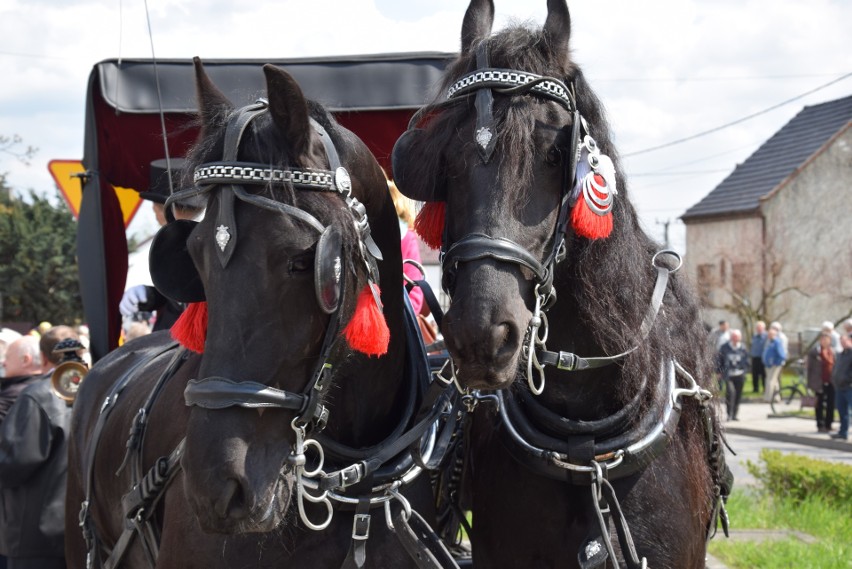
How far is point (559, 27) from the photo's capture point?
2.91 m

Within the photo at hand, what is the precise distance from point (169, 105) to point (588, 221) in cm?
223

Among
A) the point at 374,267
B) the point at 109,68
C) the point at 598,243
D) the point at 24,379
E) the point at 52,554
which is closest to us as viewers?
the point at 374,267

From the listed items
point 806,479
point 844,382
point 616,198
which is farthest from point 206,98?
point 844,382

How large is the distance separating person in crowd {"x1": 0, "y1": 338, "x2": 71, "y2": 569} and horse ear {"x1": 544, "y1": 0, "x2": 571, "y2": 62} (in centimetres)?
342

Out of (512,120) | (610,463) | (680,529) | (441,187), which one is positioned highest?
(512,120)

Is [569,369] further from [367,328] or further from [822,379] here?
[822,379]

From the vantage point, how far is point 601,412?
3.00 m

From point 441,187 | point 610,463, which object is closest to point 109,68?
point 441,187

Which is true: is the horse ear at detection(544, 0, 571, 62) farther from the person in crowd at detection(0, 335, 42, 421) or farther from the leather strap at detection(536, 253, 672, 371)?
the person in crowd at detection(0, 335, 42, 421)

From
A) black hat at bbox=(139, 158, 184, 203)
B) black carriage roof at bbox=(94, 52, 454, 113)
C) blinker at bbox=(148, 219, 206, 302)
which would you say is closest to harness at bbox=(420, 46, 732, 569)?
blinker at bbox=(148, 219, 206, 302)

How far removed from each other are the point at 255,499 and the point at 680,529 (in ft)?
4.68

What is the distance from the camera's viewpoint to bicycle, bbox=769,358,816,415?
20203 mm

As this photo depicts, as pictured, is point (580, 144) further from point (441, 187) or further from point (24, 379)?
point (24, 379)

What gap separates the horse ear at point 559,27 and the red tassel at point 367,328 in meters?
0.97
